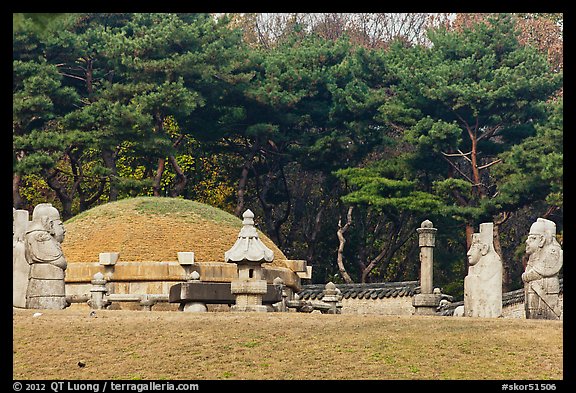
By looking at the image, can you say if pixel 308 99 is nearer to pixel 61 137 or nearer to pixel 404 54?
pixel 404 54

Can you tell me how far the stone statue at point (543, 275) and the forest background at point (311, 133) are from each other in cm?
2065

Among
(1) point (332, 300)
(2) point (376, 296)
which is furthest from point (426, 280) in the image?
(2) point (376, 296)

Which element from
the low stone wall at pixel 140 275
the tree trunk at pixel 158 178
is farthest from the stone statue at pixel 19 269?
the tree trunk at pixel 158 178

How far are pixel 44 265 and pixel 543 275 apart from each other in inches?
396

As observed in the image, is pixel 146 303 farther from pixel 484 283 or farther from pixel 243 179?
pixel 243 179

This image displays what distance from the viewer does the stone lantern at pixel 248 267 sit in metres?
27.8

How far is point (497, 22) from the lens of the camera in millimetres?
52719

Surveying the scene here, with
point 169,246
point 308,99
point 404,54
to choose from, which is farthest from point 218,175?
point 169,246

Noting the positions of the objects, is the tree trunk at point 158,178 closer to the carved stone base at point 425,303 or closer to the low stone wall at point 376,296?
the low stone wall at point 376,296

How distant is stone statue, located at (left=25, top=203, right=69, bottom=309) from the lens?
2642 cm

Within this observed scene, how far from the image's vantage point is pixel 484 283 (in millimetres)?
28406

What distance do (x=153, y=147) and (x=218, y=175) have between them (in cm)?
747
